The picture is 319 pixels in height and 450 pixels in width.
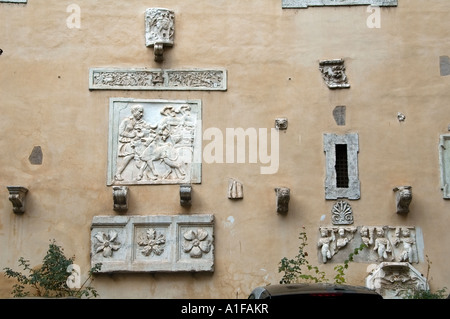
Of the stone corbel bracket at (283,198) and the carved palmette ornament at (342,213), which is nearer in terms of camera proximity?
the stone corbel bracket at (283,198)

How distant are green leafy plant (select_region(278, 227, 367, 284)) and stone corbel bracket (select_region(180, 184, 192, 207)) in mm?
1693

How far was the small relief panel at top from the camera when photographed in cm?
1253

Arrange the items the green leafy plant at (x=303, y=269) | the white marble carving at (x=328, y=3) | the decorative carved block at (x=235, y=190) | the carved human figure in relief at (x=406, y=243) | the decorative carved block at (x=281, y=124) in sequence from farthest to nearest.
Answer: the white marble carving at (x=328, y=3)
the decorative carved block at (x=281, y=124)
the decorative carved block at (x=235, y=190)
the carved human figure in relief at (x=406, y=243)
the green leafy plant at (x=303, y=269)

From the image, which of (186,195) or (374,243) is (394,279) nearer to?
(374,243)

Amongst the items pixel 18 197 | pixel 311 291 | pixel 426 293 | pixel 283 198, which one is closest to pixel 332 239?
pixel 283 198

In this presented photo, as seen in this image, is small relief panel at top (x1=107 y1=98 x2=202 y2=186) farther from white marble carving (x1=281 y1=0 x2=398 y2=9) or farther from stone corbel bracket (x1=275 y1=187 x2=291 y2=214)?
white marble carving (x1=281 y1=0 x2=398 y2=9)

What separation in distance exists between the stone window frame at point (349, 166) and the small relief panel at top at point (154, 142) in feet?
6.64

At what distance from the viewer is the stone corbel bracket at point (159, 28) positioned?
42.2 feet

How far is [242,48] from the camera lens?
12992mm

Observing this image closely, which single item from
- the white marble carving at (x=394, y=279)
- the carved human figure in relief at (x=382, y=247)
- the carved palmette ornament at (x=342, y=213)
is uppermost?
the carved palmette ornament at (x=342, y=213)

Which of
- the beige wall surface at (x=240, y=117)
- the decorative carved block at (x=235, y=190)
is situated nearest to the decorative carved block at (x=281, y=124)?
the beige wall surface at (x=240, y=117)

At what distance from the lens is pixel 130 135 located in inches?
497

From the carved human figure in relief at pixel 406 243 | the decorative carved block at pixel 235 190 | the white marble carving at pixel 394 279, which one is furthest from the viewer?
the decorative carved block at pixel 235 190

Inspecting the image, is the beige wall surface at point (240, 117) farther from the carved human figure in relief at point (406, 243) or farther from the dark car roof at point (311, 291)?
the dark car roof at point (311, 291)
